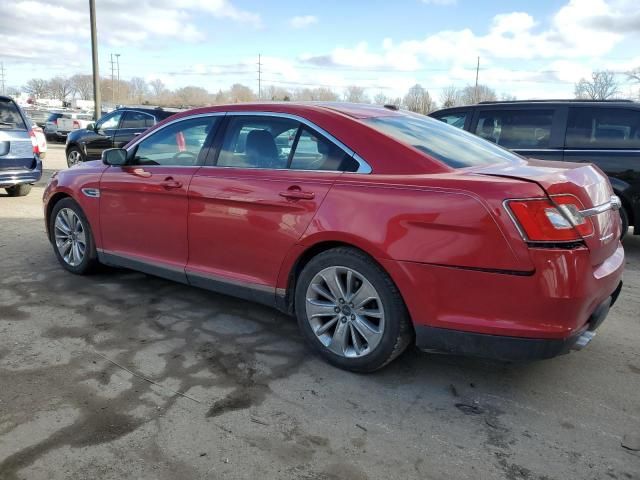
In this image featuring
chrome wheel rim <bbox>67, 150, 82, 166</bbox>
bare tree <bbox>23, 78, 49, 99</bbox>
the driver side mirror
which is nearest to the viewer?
the driver side mirror

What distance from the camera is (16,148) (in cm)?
923

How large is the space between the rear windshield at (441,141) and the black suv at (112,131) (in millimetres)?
9161

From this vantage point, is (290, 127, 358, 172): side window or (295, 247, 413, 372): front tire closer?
(295, 247, 413, 372): front tire

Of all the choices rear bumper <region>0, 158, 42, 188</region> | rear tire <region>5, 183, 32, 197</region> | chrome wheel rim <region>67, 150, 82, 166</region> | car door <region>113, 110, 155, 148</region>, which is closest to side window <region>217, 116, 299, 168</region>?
rear bumper <region>0, 158, 42, 188</region>

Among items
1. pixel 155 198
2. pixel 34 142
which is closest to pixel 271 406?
pixel 155 198

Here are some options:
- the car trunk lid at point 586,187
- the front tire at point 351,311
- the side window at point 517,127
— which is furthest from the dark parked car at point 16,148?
the car trunk lid at point 586,187

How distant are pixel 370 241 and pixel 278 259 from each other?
0.75m

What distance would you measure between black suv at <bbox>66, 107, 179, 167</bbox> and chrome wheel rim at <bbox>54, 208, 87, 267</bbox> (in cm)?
705

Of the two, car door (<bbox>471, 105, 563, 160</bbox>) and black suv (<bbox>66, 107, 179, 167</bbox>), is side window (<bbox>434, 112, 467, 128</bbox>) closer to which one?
car door (<bbox>471, 105, 563, 160</bbox>)

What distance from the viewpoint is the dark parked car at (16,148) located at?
29.8ft

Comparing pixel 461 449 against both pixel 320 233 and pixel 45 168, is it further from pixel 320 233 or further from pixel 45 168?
pixel 45 168

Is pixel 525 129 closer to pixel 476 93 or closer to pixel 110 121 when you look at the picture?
pixel 110 121

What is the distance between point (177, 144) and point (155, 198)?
0.47 metres

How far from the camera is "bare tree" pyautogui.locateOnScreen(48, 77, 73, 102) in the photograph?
116000 millimetres
